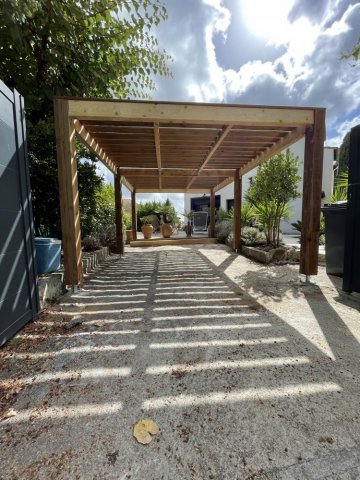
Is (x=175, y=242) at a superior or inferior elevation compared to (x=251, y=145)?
inferior

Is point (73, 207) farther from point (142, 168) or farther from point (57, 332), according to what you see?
point (142, 168)

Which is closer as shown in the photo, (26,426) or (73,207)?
(26,426)

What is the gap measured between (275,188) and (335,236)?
1.62 metres

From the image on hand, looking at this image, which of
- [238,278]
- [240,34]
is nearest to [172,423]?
[238,278]

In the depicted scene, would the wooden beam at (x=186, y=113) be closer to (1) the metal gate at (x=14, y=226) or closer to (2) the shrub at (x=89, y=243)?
(1) the metal gate at (x=14, y=226)

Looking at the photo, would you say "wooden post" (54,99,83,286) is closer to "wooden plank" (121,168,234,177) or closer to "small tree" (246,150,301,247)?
"wooden plank" (121,168,234,177)

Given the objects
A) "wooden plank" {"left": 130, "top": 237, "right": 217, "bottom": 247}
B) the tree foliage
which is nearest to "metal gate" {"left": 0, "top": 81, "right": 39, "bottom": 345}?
the tree foliage

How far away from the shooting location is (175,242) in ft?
26.9

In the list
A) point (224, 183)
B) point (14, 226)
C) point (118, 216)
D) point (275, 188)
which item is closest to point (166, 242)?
point (118, 216)

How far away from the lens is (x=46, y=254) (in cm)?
275

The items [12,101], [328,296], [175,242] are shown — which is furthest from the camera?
[175,242]

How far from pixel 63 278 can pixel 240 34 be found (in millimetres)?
7436

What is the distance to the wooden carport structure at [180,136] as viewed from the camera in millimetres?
2775

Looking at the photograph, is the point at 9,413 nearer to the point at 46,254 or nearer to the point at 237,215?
the point at 46,254
